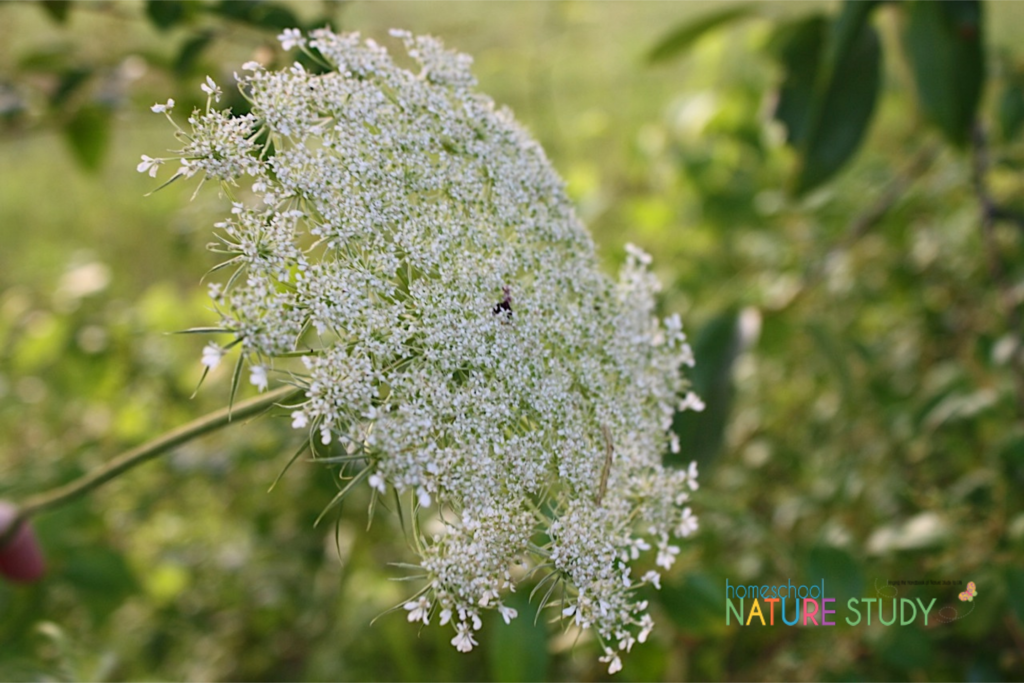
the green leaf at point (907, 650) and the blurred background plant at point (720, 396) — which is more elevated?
the blurred background plant at point (720, 396)

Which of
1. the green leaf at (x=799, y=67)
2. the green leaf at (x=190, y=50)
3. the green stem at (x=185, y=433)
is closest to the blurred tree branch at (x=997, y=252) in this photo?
the green leaf at (x=799, y=67)

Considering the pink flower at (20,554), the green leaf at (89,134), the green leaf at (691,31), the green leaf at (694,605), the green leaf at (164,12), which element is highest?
the green leaf at (691,31)

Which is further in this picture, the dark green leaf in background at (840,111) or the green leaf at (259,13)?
the dark green leaf in background at (840,111)

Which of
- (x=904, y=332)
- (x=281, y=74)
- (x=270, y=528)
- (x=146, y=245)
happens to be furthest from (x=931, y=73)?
(x=146, y=245)

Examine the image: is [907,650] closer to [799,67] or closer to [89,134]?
[799,67]

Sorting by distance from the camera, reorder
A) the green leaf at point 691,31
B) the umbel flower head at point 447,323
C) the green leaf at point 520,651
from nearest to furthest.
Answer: the umbel flower head at point 447,323
the green leaf at point 520,651
the green leaf at point 691,31

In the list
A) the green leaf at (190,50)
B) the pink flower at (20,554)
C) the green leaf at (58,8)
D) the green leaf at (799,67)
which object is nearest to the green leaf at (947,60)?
the green leaf at (799,67)

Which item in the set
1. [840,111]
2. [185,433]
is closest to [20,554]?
[185,433]

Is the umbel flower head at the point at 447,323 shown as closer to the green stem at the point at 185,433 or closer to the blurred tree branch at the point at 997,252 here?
the green stem at the point at 185,433

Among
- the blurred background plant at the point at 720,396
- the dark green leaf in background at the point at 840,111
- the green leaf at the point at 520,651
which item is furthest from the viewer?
the dark green leaf in background at the point at 840,111

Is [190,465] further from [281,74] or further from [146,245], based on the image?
[146,245]

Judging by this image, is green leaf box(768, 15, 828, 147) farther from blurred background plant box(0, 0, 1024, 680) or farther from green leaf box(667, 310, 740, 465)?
green leaf box(667, 310, 740, 465)
